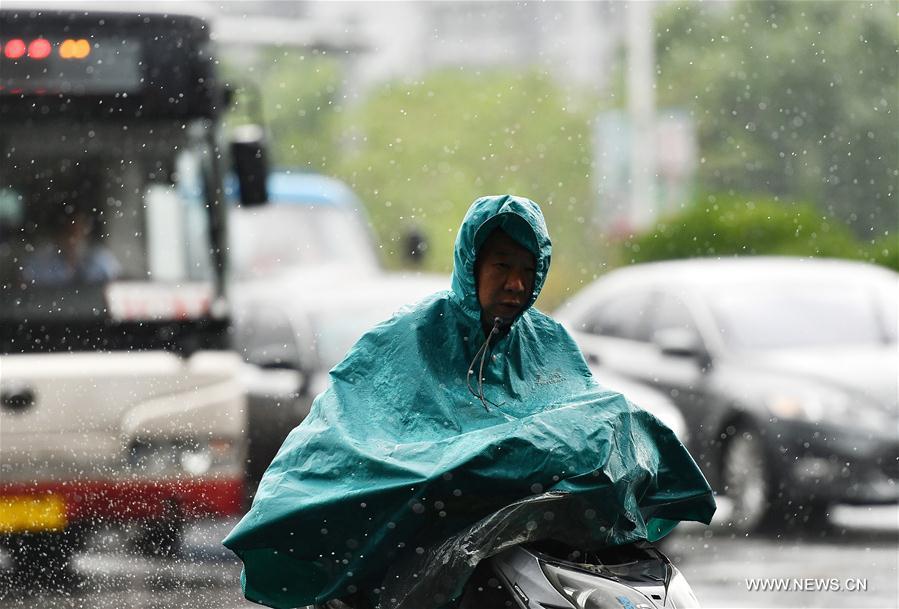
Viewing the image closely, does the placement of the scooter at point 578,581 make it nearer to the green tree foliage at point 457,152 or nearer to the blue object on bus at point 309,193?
the blue object on bus at point 309,193

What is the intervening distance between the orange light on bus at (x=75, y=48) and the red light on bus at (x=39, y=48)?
0.07 m

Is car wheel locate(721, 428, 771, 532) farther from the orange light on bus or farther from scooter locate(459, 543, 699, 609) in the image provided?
scooter locate(459, 543, 699, 609)

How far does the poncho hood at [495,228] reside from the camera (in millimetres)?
3953

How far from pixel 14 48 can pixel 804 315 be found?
17.2ft

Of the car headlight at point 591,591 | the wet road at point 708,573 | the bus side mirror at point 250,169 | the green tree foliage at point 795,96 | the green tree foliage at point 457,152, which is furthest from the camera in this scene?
the green tree foliage at point 457,152

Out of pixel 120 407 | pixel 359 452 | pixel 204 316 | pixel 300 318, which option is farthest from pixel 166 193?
pixel 359 452

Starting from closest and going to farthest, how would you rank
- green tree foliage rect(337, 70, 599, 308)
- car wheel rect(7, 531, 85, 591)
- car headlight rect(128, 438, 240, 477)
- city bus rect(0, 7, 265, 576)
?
car wheel rect(7, 531, 85, 591), city bus rect(0, 7, 265, 576), car headlight rect(128, 438, 240, 477), green tree foliage rect(337, 70, 599, 308)

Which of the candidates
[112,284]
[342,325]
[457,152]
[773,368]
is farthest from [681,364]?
[457,152]

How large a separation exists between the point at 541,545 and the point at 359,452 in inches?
17.4

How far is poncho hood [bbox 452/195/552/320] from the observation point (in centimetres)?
395

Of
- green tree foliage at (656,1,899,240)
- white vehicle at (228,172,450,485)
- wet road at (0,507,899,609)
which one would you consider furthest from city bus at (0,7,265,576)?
green tree foliage at (656,1,899,240)

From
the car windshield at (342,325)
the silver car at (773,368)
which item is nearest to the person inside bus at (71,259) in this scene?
the car windshield at (342,325)

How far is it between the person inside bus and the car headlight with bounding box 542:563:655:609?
5492 millimetres

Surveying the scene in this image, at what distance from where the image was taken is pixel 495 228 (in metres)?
3.99
